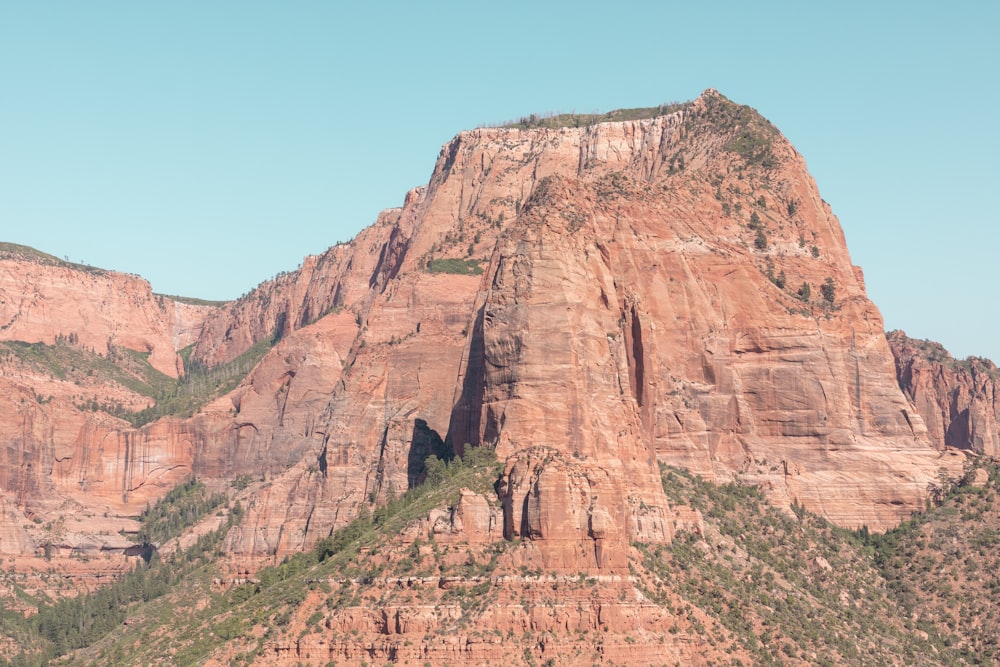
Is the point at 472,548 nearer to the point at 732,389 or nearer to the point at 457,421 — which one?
the point at 457,421

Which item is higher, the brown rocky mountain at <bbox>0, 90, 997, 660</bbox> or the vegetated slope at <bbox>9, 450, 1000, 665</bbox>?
the brown rocky mountain at <bbox>0, 90, 997, 660</bbox>

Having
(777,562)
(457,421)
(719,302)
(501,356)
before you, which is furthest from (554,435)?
(719,302)

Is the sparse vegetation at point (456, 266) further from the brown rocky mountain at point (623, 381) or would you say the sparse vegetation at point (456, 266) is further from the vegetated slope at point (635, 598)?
the vegetated slope at point (635, 598)

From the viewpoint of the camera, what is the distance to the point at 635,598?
125750 millimetres

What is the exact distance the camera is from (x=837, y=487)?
6427 inches

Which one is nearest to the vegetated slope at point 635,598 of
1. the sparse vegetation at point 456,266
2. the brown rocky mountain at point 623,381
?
the brown rocky mountain at point 623,381

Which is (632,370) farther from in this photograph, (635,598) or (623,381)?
(635,598)

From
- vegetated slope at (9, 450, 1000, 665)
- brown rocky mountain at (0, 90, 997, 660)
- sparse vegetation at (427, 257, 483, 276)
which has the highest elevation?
sparse vegetation at (427, 257, 483, 276)

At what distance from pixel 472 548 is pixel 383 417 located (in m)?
49.1

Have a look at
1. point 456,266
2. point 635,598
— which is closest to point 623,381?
point 635,598

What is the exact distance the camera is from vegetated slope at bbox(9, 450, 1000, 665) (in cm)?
12231

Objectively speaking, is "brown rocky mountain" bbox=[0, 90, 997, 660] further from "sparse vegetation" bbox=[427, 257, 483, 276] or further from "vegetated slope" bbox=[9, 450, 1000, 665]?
"vegetated slope" bbox=[9, 450, 1000, 665]

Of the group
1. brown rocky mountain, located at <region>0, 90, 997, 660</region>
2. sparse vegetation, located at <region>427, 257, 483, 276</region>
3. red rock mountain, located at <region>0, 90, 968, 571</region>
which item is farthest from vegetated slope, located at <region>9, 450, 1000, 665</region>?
sparse vegetation, located at <region>427, 257, 483, 276</region>

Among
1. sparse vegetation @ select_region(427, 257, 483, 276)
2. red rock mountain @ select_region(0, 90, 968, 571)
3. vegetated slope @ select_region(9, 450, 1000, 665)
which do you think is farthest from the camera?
sparse vegetation @ select_region(427, 257, 483, 276)
